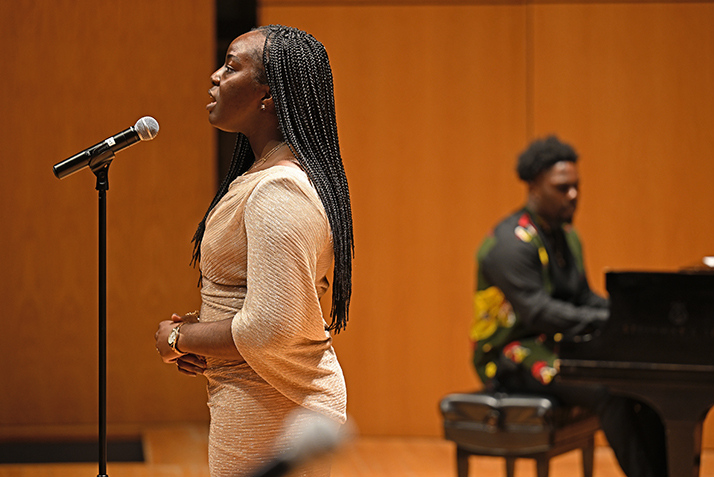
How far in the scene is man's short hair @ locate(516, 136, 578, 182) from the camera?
393cm

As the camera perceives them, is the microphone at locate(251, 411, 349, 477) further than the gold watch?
No

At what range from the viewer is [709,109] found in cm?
501

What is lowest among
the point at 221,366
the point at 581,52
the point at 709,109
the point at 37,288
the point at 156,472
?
Answer: the point at 156,472

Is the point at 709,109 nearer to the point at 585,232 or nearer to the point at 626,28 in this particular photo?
the point at 626,28

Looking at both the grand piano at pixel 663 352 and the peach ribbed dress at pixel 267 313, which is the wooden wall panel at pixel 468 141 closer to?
the grand piano at pixel 663 352

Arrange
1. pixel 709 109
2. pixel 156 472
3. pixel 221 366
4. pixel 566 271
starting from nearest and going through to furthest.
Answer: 1. pixel 221 366
2. pixel 566 271
3. pixel 156 472
4. pixel 709 109

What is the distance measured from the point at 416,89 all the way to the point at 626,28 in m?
1.22

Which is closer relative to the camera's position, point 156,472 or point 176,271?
point 156,472

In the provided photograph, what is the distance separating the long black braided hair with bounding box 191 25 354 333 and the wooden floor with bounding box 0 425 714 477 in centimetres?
270

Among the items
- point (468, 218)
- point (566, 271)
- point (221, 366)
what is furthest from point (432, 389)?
point (221, 366)

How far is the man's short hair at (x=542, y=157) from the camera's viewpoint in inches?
155

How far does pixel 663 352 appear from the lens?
9.79 ft

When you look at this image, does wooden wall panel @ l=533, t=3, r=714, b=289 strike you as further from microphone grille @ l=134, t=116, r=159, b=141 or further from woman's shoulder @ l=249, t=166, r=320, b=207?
woman's shoulder @ l=249, t=166, r=320, b=207

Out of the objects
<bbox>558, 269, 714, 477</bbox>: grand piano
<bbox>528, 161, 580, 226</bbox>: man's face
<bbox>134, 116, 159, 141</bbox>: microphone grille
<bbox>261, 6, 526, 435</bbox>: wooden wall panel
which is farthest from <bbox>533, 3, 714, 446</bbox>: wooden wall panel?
<bbox>134, 116, 159, 141</bbox>: microphone grille
